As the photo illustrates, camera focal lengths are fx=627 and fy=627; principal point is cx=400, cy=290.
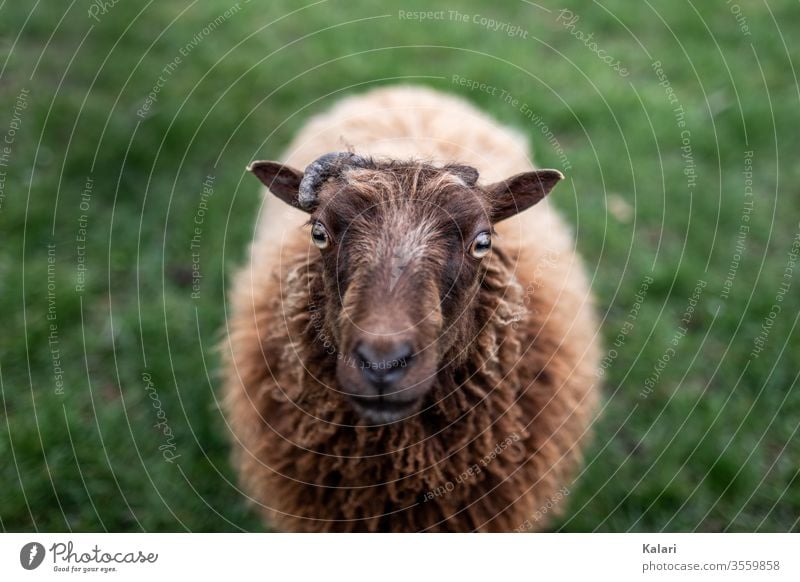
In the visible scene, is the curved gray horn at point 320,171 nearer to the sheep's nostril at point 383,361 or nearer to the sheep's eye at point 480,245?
the sheep's eye at point 480,245

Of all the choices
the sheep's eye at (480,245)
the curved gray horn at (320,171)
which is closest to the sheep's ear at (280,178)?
the curved gray horn at (320,171)

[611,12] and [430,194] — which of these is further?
[611,12]

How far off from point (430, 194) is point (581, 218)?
3.40 m

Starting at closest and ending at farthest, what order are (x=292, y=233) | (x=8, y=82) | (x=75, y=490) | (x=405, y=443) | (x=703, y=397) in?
(x=405, y=443) < (x=292, y=233) < (x=75, y=490) < (x=703, y=397) < (x=8, y=82)

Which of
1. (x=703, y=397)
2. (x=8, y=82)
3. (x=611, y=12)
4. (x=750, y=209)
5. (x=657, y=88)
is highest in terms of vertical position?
(x=611, y=12)

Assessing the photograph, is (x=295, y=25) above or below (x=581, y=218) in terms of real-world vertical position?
above

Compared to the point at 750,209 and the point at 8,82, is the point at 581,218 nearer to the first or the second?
the point at 750,209

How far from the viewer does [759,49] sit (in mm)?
6527

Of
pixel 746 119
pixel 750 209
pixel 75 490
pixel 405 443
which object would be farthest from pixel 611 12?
pixel 75 490
